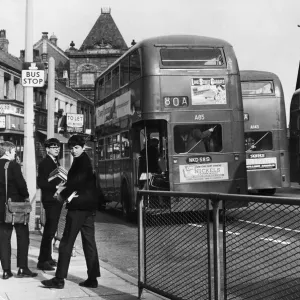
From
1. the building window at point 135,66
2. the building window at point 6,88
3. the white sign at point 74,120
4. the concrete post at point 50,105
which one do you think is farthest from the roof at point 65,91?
the building window at point 135,66

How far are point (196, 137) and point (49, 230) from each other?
20.2ft

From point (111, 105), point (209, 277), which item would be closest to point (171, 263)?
point (209, 277)

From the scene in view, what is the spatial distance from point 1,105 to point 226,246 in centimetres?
3623

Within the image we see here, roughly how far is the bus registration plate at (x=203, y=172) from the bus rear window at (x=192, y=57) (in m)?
2.35

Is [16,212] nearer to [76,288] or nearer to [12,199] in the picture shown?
[12,199]

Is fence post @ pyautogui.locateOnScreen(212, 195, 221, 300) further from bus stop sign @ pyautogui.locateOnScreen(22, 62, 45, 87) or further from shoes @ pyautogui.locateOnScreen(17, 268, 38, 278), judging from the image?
bus stop sign @ pyautogui.locateOnScreen(22, 62, 45, 87)

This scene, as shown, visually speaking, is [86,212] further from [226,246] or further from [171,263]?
[226,246]

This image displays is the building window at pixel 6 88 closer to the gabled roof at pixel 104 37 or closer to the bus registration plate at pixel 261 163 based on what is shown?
the bus registration plate at pixel 261 163

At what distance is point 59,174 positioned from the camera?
884cm

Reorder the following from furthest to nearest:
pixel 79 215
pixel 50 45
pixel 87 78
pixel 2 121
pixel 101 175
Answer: pixel 50 45 → pixel 87 78 → pixel 2 121 → pixel 101 175 → pixel 79 215

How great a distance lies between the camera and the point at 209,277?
5266 mm

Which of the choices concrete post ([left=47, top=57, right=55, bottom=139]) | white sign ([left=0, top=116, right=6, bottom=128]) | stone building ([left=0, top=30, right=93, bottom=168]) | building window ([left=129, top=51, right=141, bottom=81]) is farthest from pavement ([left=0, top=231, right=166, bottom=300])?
stone building ([left=0, top=30, right=93, bottom=168])

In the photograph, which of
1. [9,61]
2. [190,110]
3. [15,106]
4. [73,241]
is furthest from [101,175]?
[9,61]

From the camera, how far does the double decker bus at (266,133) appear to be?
70.6 ft
